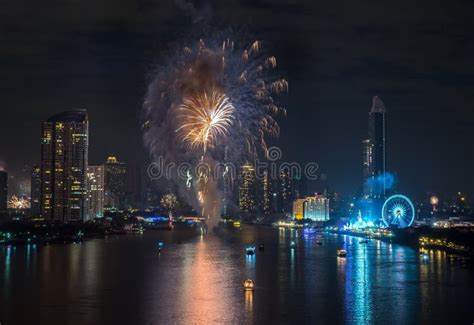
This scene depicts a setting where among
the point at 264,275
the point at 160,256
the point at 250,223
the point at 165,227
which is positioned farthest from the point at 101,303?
the point at 250,223

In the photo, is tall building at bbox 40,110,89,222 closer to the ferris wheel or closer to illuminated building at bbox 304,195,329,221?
the ferris wheel

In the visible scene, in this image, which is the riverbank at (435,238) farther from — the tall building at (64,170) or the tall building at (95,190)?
the tall building at (95,190)

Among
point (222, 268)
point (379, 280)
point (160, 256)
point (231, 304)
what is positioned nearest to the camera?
point (231, 304)

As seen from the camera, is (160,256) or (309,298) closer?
(309,298)

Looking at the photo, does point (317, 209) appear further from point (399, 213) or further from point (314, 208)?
point (399, 213)

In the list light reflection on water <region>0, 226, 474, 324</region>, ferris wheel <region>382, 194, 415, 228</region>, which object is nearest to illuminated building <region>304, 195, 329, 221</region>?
ferris wheel <region>382, 194, 415, 228</region>

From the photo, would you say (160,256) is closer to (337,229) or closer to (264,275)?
(264,275)

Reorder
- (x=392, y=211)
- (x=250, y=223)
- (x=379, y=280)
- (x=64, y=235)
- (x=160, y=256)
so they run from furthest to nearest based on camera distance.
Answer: (x=250, y=223)
(x=392, y=211)
(x=64, y=235)
(x=160, y=256)
(x=379, y=280)
